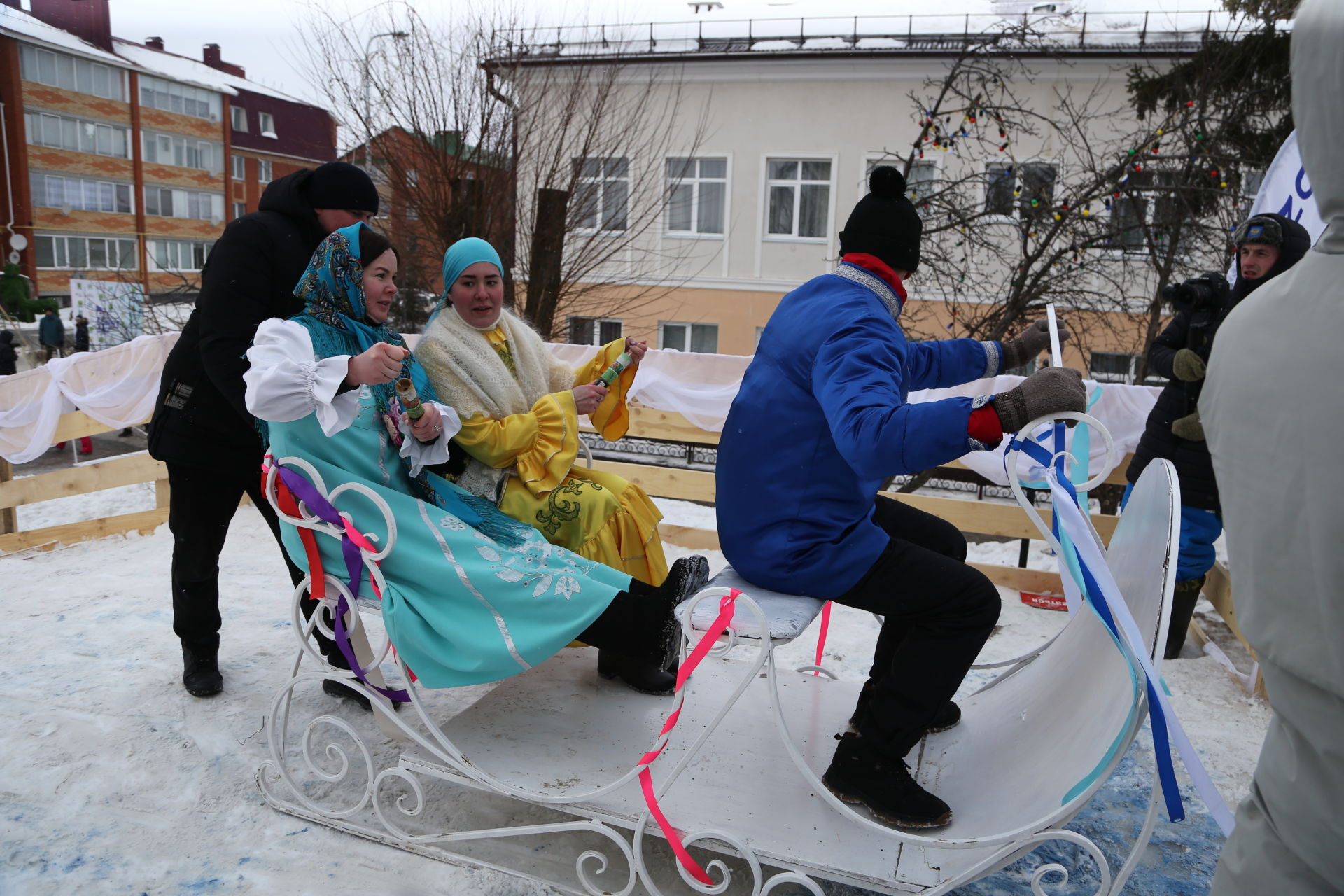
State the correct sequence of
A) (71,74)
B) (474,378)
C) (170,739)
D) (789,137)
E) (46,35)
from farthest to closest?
(71,74) → (46,35) → (789,137) → (170,739) → (474,378)

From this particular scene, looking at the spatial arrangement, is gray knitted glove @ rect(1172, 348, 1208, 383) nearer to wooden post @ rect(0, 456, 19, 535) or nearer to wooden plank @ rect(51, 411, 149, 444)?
wooden plank @ rect(51, 411, 149, 444)

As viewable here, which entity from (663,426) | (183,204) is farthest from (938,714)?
(183,204)

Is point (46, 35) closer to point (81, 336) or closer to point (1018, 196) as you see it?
point (81, 336)

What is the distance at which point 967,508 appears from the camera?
4.89 m

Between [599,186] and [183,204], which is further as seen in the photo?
[183,204]

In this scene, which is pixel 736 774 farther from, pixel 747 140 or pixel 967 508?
pixel 747 140

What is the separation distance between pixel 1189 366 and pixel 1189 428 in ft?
0.92

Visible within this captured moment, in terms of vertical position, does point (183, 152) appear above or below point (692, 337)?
above

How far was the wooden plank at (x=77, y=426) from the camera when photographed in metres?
5.35

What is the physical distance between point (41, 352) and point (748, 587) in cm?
1440

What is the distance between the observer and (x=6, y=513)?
531 cm

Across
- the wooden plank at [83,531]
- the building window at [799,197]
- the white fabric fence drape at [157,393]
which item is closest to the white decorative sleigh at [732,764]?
the white fabric fence drape at [157,393]

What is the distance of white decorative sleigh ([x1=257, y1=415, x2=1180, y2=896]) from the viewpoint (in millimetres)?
2107

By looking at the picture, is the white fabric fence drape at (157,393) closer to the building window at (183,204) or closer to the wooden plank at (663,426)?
the wooden plank at (663,426)
